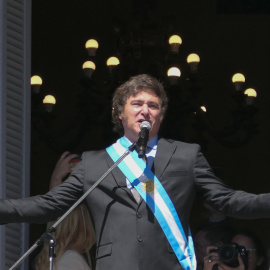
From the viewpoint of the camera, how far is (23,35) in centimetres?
557

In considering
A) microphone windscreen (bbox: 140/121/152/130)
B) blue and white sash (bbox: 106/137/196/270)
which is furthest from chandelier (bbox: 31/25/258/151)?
microphone windscreen (bbox: 140/121/152/130)

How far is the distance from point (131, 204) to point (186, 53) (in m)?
7.01

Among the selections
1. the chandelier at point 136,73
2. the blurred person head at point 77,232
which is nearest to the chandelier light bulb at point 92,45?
the chandelier at point 136,73

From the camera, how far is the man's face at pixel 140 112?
3996 millimetres

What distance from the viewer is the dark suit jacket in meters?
3.87

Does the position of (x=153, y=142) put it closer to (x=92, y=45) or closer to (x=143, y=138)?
(x=143, y=138)

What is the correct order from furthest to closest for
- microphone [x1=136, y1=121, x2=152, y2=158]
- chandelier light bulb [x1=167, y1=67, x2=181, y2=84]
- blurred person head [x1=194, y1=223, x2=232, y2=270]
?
1. chandelier light bulb [x1=167, y1=67, x2=181, y2=84]
2. blurred person head [x1=194, y1=223, x2=232, y2=270]
3. microphone [x1=136, y1=121, x2=152, y2=158]

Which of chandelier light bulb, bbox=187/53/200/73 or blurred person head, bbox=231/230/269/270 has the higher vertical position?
chandelier light bulb, bbox=187/53/200/73

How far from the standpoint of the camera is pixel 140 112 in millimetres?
4012

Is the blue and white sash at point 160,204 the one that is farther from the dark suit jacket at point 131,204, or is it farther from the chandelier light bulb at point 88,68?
the chandelier light bulb at point 88,68

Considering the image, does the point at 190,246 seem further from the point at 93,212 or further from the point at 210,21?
the point at 210,21

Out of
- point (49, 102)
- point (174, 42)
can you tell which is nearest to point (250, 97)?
point (174, 42)

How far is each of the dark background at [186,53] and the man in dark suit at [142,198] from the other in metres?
6.34

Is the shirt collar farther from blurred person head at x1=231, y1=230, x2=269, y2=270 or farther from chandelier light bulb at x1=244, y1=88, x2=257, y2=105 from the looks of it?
chandelier light bulb at x1=244, y1=88, x2=257, y2=105
